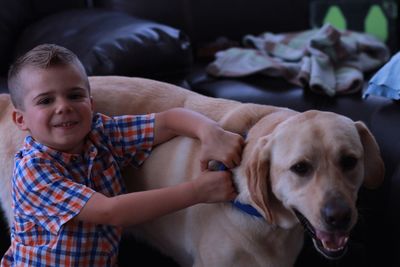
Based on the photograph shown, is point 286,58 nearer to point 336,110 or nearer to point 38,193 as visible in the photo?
point 336,110

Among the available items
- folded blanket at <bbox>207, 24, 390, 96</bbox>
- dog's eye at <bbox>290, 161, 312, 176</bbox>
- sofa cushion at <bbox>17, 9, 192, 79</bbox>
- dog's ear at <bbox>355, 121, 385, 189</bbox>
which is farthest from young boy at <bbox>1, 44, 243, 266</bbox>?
folded blanket at <bbox>207, 24, 390, 96</bbox>

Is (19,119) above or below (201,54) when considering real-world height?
above

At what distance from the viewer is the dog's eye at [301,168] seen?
1.00 m

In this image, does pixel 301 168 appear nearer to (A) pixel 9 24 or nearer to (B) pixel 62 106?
(B) pixel 62 106

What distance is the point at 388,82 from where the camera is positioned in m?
1.48

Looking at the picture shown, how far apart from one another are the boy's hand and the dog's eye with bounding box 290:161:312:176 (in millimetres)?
154

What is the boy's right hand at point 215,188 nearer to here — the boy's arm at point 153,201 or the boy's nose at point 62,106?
the boy's arm at point 153,201

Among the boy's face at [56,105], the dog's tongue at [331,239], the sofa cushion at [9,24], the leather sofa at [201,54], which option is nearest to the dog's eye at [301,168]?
the dog's tongue at [331,239]

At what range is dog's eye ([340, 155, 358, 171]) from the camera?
101 centimetres

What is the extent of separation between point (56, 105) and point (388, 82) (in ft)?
2.92

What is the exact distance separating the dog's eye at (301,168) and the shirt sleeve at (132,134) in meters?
0.41

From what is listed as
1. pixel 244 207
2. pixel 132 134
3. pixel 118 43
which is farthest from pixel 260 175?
pixel 118 43

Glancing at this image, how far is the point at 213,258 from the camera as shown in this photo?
117cm

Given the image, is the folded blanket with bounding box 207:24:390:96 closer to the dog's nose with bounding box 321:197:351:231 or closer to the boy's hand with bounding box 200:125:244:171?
the boy's hand with bounding box 200:125:244:171
